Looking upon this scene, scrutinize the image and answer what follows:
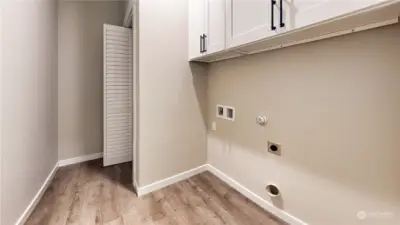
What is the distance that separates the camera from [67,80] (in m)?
2.88

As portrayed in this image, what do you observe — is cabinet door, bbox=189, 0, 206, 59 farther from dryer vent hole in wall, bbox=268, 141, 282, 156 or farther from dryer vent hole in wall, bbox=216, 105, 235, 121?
dryer vent hole in wall, bbox=268, 141, 282, 156

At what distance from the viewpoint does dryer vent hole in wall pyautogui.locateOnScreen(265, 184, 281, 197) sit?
5.50 ft

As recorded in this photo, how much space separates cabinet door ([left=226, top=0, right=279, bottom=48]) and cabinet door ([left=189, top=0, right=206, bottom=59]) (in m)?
0.44

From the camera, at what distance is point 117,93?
2.78 metres

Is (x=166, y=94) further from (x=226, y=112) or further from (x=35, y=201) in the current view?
(x=35, y=201)

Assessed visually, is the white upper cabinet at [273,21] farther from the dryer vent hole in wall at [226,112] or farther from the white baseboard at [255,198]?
the white baseboard at [255,198]

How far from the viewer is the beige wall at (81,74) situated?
2852mm

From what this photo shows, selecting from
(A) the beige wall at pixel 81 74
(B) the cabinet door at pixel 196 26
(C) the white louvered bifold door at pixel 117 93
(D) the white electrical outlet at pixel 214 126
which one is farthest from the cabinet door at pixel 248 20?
(A) the beige wall at pixel 81 74

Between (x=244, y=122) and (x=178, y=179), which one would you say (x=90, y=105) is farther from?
(x=244, y=122)

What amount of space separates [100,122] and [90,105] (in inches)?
12.0

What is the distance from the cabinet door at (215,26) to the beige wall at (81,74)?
75.2 inches

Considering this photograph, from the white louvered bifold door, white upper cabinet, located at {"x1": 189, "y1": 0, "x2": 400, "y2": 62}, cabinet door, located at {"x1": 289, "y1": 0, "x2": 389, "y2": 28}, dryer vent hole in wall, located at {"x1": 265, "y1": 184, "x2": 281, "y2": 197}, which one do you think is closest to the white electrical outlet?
white upper cabinet, located at {"x1": 189, "y1": 0, "x2": 400, "y2": 62}

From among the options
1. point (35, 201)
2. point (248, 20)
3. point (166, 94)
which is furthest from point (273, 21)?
point (35, 201)

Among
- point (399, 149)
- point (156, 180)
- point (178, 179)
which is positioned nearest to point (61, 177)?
point (156, 180)
